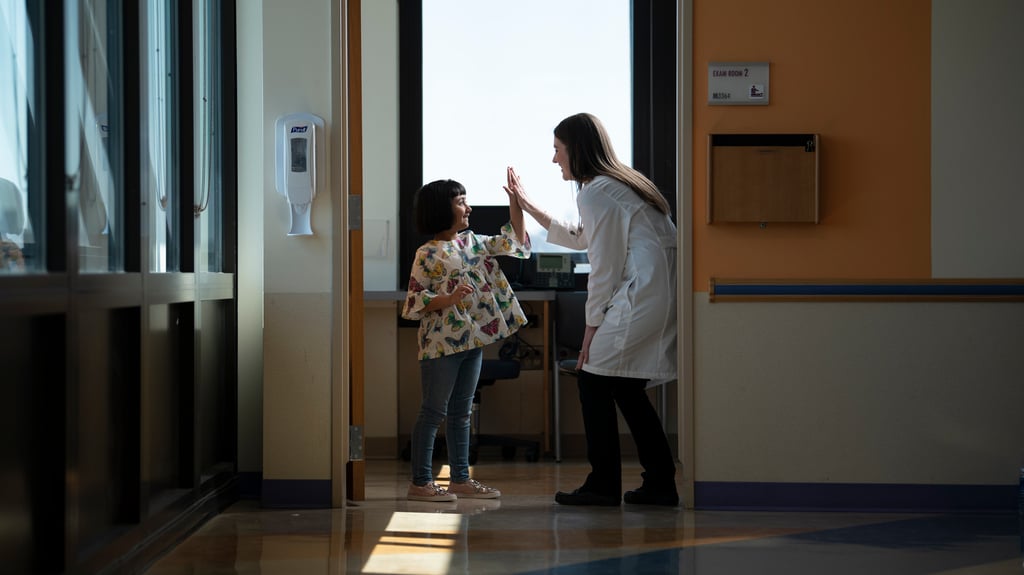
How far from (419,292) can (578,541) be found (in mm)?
1217

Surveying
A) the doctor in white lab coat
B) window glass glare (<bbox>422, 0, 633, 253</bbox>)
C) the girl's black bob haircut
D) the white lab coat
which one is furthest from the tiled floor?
window glass glare (<bbox>422, 0, 633, 253</bbox>)

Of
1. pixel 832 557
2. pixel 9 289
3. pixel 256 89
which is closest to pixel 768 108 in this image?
pixel 832 557

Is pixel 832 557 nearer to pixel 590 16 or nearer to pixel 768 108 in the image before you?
pixel 768 108

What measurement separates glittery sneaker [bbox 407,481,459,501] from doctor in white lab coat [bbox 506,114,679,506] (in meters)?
0.43

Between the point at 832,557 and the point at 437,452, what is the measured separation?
2.69 meters

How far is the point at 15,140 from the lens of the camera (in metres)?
2.33

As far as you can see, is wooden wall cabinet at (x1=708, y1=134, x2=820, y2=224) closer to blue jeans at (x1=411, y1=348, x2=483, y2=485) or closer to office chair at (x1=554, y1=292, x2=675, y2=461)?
blue jeans at (x1=411, y1=348, x2=483, y2=485)

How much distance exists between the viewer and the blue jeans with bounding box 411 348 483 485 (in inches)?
166

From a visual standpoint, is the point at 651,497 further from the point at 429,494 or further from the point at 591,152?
the point at 591,152

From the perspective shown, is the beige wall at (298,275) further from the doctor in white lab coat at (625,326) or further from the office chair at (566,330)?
the office chair at (566,330)

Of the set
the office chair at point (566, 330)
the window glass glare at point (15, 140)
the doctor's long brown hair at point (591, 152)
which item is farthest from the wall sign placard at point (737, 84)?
the window glass glare at point (15, 140)

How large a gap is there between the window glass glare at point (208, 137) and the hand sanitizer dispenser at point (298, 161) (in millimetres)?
262

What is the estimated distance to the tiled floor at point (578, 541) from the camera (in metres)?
3.12

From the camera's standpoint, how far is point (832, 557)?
127 inches
